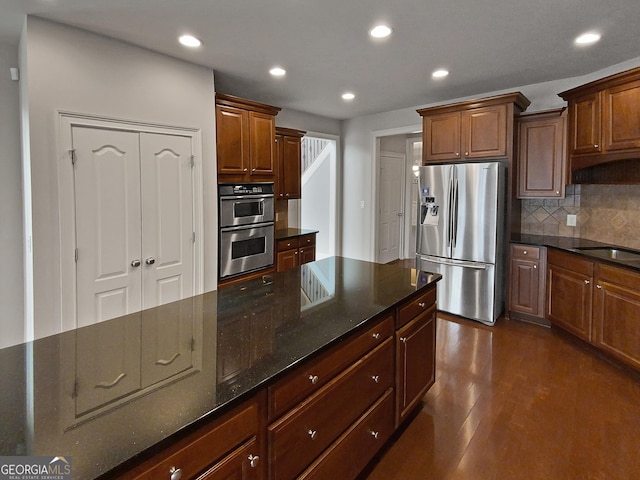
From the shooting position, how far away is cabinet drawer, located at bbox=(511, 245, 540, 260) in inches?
152

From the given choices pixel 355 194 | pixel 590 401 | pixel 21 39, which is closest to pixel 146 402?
pixel 590 401

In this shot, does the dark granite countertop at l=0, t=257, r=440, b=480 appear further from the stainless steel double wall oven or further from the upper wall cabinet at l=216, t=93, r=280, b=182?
the upper wall cabinet at l=216, t=93, r=280, b=182

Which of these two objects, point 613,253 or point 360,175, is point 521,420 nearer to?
point 613,253

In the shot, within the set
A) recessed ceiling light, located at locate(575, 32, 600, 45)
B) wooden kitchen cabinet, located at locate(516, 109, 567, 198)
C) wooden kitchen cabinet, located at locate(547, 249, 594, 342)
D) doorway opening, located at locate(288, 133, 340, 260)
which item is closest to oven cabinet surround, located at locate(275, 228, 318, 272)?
doorway opening, located at locate(288, 133, 340, 260)

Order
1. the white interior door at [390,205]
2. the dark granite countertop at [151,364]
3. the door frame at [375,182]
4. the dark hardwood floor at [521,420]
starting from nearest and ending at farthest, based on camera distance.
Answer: the dark granite countertop at [151,364] < the dark hardwood floor at [521,420] < the door frame at [375,182] < the white interior door at [390,205]

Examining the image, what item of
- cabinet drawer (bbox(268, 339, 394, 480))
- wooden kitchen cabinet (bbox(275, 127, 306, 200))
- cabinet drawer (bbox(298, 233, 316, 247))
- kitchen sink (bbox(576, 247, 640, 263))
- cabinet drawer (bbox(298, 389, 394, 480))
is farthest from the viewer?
cabinet drawer (bbox(298, 233, 316, 247))

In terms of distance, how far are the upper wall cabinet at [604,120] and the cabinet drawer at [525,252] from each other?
879 millimetres

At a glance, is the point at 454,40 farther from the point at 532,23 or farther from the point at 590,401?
the point at 590,401

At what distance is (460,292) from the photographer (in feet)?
13.8

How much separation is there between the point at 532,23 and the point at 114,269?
3.66 metres

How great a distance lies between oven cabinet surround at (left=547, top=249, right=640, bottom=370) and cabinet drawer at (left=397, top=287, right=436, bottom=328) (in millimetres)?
1663

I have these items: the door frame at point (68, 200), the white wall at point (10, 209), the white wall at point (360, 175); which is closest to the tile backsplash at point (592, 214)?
the white wall at point (360, 175)

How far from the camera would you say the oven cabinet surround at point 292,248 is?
15.5ft

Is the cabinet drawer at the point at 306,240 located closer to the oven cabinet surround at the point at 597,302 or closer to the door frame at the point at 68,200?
the door frame at the point at 68,200
